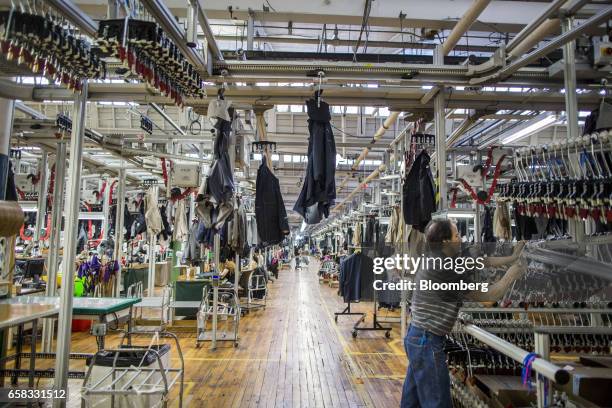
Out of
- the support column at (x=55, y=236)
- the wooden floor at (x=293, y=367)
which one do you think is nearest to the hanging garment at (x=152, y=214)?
the wooden floor at (x=293, y=367)

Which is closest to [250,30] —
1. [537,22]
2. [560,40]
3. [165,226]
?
[537,22]

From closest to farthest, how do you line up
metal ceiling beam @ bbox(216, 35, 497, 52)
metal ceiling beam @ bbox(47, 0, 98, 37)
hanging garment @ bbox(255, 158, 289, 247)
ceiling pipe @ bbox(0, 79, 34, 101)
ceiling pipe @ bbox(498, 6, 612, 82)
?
metal ceiling beam @ bbox(47, 0, 98, 37) < ceiling pipe @ bbox(498, 6, 612, 82) < ceiling pipe @ bbox(0, 79, 34, 101) < hanging garment @ bbox(255, 158, 289, 247) < metal ceiling beam @ bbox(216, 35, 497, 52)

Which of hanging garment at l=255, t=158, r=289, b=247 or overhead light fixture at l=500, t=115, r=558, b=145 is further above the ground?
overhead light fixture at l=500, t=115, r=558, b=145

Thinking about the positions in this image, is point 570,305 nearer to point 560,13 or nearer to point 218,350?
point 560,13

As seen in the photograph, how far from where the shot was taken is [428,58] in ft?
13.8

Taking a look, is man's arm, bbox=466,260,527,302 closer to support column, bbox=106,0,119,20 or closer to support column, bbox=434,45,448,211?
support column, bbox=434,45,448,211

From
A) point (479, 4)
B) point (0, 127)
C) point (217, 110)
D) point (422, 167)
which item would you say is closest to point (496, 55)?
point (479, 4)

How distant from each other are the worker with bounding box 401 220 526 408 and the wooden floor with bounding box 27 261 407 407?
152 cm

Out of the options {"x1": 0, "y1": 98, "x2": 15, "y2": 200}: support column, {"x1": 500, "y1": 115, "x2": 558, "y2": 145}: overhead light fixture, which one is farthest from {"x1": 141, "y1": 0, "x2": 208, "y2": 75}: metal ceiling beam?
{"x1": 500, "y1": 115, "x2": 558, "y2": 145}: overhead light fixture

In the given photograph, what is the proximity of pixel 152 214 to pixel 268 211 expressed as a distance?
13.8ft

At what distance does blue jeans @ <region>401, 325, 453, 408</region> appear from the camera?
223cm

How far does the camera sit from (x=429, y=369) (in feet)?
7.45

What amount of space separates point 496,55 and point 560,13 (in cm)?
51

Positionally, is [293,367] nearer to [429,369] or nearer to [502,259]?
[429,369]
